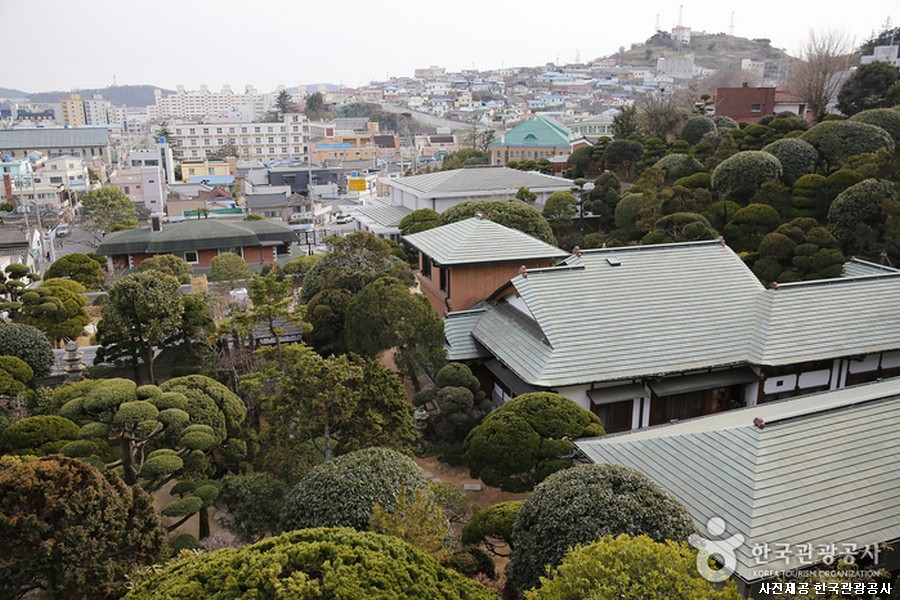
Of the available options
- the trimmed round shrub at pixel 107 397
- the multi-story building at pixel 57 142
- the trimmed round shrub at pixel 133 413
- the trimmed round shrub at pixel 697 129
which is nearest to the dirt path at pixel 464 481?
the trimmed round shrub at pixel 133 413

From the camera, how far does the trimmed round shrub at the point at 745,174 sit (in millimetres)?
23734

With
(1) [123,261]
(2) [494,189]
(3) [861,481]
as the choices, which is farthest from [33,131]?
(3) [861,481]

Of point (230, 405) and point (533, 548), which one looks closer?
point (533, 548)

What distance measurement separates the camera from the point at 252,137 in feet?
304

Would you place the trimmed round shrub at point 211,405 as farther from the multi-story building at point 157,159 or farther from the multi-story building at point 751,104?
the multi-story building at point 157,159

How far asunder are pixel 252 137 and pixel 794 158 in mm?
80601

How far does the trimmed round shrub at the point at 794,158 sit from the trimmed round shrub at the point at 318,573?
22.8 m

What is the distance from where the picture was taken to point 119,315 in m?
14.6

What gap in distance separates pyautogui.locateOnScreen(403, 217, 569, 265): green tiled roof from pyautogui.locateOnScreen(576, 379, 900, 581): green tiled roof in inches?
305

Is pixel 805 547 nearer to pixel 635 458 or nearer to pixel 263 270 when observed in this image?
pixel 635 458

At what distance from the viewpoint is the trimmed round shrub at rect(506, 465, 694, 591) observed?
7.53 metres

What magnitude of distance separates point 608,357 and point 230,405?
7.36 metres

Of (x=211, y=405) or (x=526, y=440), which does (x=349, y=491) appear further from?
(x=211, y=405)

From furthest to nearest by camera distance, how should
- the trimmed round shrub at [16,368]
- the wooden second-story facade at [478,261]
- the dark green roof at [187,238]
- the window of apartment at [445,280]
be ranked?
the dark green roof at [187,238]
the window of apartment at [445,280]
the wooden second-story facade at [478,261]
the trimmed round shrub at [16,368]
